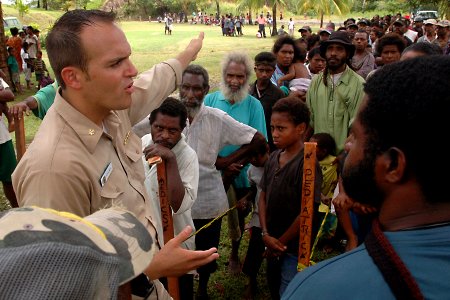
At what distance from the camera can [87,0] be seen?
133 feet

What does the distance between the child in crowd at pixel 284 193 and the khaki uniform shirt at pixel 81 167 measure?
1.12m

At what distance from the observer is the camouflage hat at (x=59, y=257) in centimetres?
82

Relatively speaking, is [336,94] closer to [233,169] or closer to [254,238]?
[233,169]

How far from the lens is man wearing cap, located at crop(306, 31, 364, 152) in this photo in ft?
13.3

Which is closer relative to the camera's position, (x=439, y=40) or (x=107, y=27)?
(x=107, y=27)

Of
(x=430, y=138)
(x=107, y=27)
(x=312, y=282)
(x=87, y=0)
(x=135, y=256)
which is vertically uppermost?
(x=87, y=0)

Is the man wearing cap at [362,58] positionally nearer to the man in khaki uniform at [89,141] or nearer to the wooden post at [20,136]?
the wooden post at [20,136]

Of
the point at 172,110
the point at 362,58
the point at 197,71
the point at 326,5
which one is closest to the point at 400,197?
the point at 172,110

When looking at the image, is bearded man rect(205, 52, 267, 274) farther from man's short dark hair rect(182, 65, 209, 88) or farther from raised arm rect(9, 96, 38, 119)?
raised arm rect(9, 96, 38, 119)

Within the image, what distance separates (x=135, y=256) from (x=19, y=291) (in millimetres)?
300

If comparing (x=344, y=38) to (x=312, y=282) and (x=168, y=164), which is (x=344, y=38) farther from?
(x=312, y=282)

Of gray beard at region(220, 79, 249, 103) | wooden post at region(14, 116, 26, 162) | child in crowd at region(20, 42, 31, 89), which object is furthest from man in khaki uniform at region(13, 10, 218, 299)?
child in crowd at region(20, 42, 31, 89)

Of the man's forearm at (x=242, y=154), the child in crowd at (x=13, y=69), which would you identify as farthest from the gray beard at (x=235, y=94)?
the child in crowd at (x=13, y=69)

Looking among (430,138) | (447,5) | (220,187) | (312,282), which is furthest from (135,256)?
(447,5)
